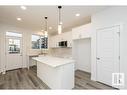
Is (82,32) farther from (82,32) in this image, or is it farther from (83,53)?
(83,53)

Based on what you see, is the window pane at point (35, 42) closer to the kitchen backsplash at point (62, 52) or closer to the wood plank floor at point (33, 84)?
the kitchen backsplash at point (62, 52)

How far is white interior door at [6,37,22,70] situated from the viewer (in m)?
5.74

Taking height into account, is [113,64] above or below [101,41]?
below

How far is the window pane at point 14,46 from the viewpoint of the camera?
231 inches

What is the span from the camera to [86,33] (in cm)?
455

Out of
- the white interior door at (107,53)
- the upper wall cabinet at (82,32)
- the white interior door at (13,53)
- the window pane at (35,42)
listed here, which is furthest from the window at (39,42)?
the white interior door at (107,53)

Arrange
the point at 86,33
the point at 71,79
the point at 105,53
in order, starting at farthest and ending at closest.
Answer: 1. the point at 86,33
2. the point at 105,53
3. the point at 71,79

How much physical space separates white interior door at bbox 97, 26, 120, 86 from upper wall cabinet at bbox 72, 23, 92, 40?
29.0 inches

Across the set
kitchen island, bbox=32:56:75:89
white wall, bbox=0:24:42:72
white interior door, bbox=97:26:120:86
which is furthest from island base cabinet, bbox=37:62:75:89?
white wall, bbox=0:24:42:72

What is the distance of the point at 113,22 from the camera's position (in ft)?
10.5

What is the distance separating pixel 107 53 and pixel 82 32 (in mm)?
1787
